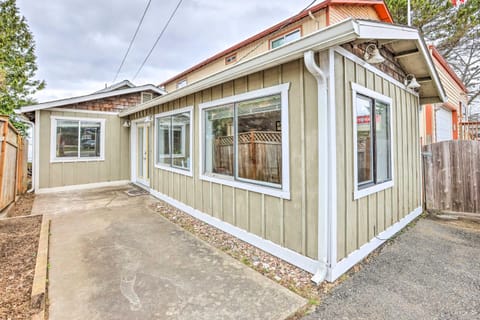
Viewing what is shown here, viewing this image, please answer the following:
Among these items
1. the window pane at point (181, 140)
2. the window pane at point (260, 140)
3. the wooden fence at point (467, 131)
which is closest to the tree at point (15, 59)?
the window pane at point (181, 140)

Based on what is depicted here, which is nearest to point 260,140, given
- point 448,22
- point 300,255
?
point 300,255

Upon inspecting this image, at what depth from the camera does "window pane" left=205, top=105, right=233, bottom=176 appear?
3906 millimetres

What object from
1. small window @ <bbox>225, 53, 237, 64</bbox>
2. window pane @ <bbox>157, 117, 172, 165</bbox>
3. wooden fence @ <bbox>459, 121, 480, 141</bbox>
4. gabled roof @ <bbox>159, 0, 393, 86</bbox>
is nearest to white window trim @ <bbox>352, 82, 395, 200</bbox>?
window pane @ <bbox>157, 117, 172, 165</bbox>

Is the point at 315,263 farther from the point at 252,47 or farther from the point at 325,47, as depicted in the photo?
the point at 252,47

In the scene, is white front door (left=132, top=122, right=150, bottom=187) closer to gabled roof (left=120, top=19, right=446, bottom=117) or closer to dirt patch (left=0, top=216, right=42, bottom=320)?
gabled roof (left=120, top=19, right=446, bottom=117)

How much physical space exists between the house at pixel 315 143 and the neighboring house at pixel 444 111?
2.11m

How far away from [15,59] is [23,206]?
12.2m

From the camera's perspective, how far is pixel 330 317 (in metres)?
2.04

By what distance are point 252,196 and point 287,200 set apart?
0.65m

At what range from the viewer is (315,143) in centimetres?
265

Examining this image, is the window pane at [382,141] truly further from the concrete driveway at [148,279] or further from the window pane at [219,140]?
the concrete driveway at [148,279]

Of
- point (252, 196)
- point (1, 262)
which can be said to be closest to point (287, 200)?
point (252, 196)

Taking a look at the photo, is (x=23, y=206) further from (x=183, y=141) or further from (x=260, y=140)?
(x=260, y=140)

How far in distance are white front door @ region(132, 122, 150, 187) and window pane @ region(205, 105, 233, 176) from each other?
412 cm
